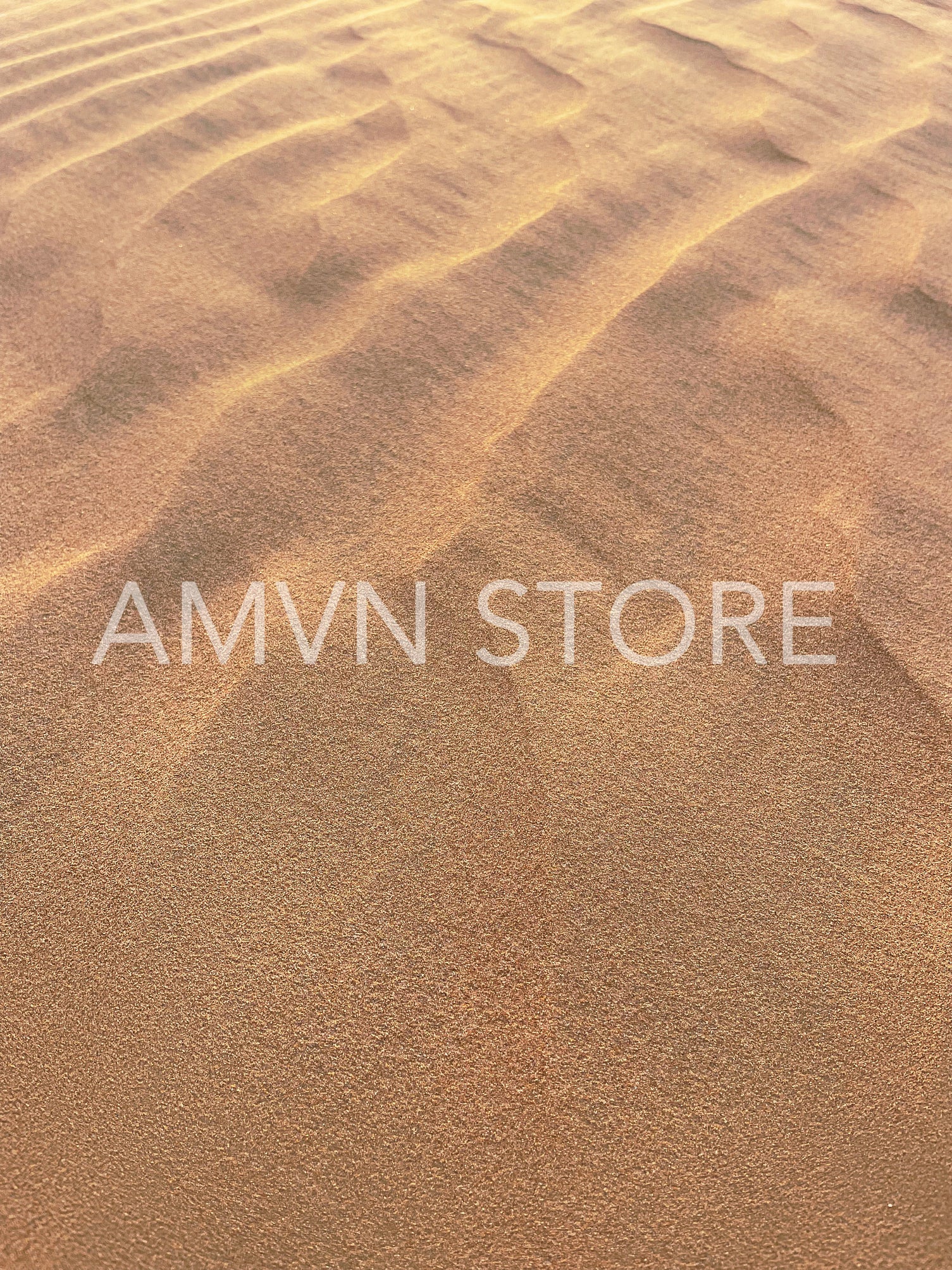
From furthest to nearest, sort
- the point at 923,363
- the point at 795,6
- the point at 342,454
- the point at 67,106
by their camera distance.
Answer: the point at 795,6 < the point at 67,106 < the point at 923,363 < the point at 342,454

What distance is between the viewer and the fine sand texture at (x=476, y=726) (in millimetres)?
623

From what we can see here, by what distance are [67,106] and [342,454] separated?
52.4 inches

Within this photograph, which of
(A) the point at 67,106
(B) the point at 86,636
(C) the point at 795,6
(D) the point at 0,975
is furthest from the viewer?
(C) the point at 795,6

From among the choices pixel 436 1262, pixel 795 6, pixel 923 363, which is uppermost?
pixel 795 6

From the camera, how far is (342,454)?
112 centimetres

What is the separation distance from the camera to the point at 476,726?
86cm

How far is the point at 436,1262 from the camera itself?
1.93 feet

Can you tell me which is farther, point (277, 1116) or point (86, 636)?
point (86, 636)

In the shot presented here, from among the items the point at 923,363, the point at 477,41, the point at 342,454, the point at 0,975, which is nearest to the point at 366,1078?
the point at 0,975

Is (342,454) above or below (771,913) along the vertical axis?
above

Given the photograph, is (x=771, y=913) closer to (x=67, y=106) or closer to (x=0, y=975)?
(x=0, y=975)

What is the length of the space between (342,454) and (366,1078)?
0.70m

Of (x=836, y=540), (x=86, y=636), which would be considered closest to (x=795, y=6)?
(x=836, y=540)

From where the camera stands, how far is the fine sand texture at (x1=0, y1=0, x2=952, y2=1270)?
62 cm
